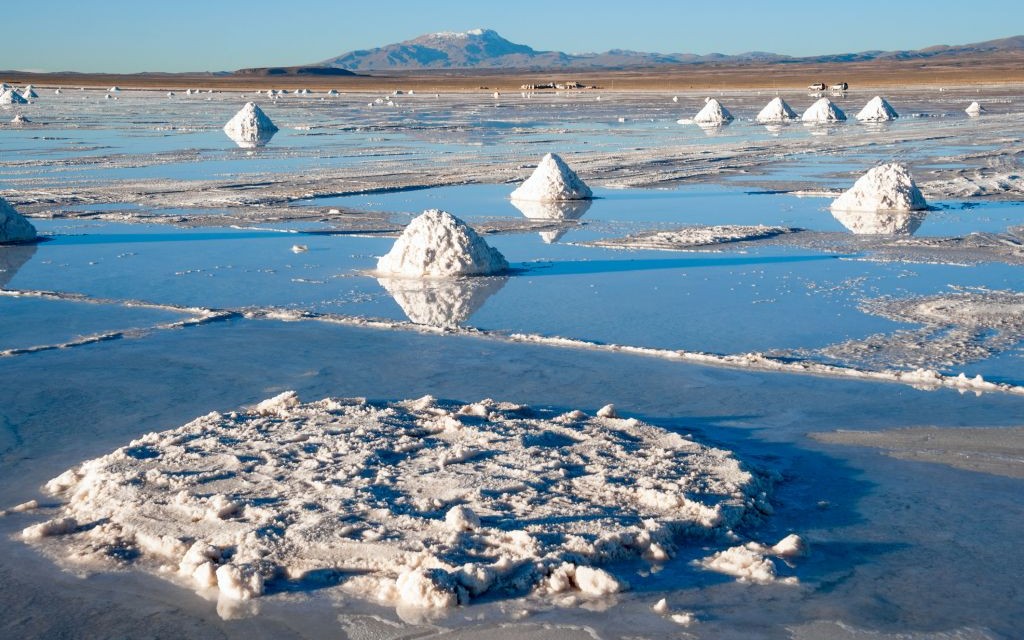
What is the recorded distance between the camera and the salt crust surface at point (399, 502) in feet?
12.1

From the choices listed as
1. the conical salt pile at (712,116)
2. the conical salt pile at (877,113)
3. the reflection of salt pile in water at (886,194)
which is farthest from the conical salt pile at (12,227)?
the conical salt pile at (877,113)

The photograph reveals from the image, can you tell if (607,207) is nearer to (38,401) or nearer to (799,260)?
(799,260)

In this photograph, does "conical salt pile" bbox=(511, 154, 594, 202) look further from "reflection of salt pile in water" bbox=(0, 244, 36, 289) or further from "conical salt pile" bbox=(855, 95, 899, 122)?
"conical salt pile" bbox=(855, 95, 899, 122)

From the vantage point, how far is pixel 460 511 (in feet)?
12.9

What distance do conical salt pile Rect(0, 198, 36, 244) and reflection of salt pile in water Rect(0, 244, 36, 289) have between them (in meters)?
0.14

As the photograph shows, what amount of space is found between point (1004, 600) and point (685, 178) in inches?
545

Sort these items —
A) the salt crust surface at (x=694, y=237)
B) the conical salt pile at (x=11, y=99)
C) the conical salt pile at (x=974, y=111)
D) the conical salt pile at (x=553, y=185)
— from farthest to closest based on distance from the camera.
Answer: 1. the conical salt pile at (x=11, y=99)
2. the conical salt pile at (x=974, y=111)
3. the conical salt pile at (x=553, y=185)
4. the salt crust surface at (x=694, y=237)

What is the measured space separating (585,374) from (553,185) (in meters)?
8.03

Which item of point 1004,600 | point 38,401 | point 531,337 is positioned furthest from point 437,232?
point 1004,600

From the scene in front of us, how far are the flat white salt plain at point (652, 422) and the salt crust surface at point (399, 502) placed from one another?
11 centimetres

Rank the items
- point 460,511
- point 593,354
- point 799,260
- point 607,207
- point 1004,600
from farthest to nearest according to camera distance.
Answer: point 607,207, point 799,260, point 593,354, point 460,511, point 1004,600

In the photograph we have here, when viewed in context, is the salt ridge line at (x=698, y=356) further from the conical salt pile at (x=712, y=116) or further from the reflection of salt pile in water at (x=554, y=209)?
the conical salt pile at (x=712, y=116)

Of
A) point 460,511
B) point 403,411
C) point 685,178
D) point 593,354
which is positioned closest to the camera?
point 460,511

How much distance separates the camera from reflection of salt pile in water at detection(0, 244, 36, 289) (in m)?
9.47
